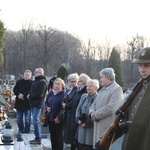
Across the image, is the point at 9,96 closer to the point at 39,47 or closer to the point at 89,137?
the point at 89,137

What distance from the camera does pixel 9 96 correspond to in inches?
792

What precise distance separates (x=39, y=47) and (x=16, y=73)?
58.2ft

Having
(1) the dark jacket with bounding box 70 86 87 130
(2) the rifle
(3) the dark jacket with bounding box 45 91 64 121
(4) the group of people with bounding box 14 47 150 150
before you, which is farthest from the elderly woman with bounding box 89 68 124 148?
(2) the rifle

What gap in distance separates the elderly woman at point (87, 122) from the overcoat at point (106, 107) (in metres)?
0.40

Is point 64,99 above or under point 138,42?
under

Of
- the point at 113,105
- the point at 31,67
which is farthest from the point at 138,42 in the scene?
the point at 113,105

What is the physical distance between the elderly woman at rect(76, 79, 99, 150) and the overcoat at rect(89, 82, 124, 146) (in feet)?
1.30

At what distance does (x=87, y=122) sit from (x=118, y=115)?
2.71 metres

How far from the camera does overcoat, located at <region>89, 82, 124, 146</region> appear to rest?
547 cm

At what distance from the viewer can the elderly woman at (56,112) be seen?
7246 mm

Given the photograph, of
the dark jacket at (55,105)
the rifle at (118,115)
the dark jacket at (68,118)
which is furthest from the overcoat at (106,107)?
the rifle at (118,115)

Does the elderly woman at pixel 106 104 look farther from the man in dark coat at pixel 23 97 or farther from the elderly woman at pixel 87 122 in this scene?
the man in dark coat at pixel 23 97

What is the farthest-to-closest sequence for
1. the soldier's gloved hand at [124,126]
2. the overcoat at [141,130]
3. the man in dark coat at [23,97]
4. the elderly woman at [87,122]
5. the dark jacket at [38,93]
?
the man in dark coat at [23,97]
the dark jacket at [38,93]
the elderly woman at [87,122]
the soldier's gloved hand at [124,126]
the overcoat at [141,130]

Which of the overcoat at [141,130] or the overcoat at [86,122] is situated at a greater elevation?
the overcoat at [141,130]
